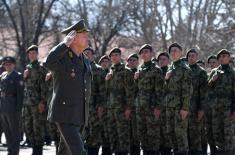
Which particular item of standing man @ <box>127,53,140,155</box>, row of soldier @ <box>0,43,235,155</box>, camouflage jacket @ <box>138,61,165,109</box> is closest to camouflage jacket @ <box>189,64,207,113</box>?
row of soldier @ <box>0,43,235,155</box>

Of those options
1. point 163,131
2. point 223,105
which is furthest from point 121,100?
point 223,105

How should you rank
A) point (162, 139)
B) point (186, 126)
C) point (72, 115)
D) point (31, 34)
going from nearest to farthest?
point (72, 115)
point (186, 126)
point (162, 139)
point (31, 34)

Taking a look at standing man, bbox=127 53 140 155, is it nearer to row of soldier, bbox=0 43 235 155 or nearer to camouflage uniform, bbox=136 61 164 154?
row of soldier, bbox=0 43 235 155

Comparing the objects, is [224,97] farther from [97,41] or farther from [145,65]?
[97,41]

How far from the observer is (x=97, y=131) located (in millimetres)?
11719

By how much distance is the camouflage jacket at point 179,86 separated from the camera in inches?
402

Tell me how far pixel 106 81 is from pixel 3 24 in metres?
20.1

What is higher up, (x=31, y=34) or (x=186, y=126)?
(x=31, y=34)

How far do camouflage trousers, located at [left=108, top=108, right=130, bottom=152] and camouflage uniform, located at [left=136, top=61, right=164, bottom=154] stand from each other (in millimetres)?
317

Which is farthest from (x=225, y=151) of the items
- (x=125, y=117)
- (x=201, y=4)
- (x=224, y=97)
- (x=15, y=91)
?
(x=201, y=4)

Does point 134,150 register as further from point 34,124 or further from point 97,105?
point 34,124

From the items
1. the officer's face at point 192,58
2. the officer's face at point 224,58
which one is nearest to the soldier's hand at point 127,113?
the officer's face at point 192,58

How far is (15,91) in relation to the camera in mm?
10648

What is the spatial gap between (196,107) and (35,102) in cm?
297
